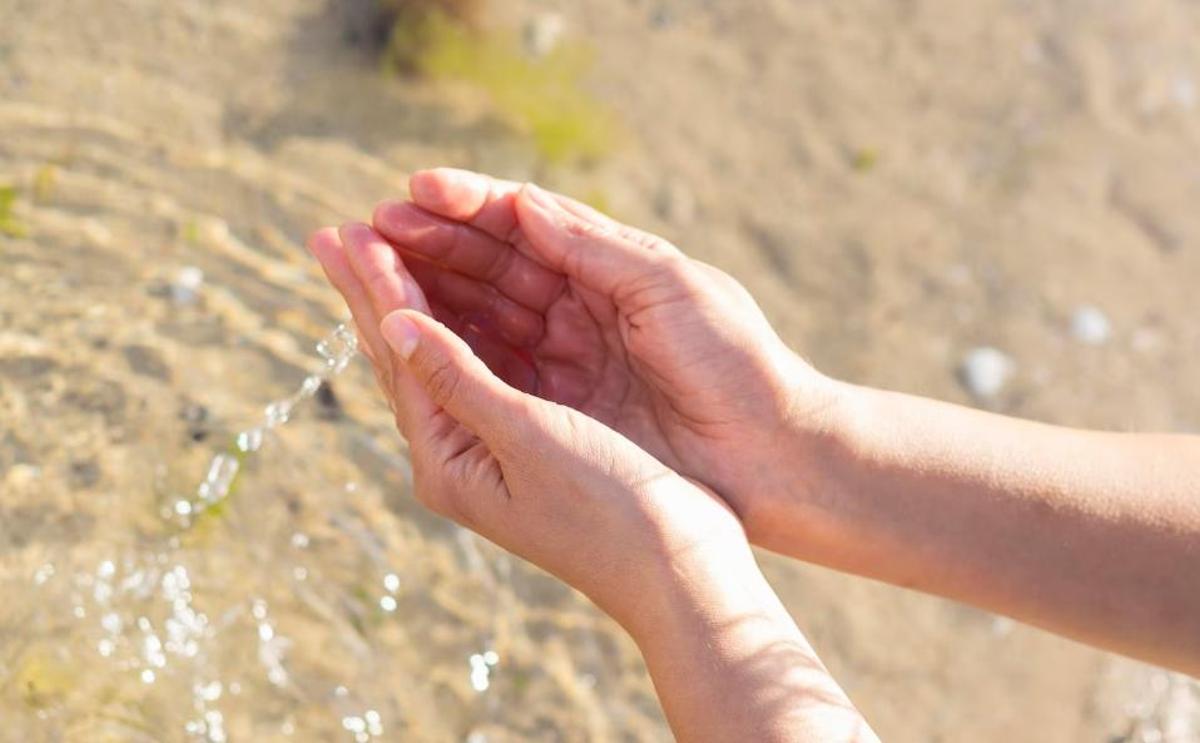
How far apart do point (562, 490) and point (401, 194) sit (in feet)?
5.20

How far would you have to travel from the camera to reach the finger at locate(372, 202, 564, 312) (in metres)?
2.55

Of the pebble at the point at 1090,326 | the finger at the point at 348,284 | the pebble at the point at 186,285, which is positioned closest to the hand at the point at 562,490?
the finger at the point at 348,284

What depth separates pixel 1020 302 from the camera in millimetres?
3857

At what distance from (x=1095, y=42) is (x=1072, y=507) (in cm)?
239

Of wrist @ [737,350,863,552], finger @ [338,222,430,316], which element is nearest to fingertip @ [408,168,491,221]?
finger @ [338,222,430,316]

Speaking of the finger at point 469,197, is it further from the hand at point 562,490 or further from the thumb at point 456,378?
the thumb at point 456,378

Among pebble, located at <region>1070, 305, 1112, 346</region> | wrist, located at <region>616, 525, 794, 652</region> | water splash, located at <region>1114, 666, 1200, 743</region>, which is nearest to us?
wrist, located at <region>616, 525, 794, 652</region>

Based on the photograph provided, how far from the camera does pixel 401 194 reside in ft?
11.7

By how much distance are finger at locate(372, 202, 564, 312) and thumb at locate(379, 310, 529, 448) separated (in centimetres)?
A: 32

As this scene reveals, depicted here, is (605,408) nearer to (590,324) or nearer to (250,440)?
(590,324)

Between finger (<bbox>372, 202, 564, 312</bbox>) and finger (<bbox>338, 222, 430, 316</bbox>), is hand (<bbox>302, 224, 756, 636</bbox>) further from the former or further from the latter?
finger (<bbox>372, 202, 564, 312</bbox>)

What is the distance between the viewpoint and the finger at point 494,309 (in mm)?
2732

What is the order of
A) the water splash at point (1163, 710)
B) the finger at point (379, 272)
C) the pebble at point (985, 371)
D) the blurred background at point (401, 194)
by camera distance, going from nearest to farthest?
the finger at point (379, 272) → the blurred background at point (401, 194) → the water splash at point (1163, 710) → the pebble at point (985, 371)

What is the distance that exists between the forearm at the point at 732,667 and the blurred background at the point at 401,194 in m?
0.98
